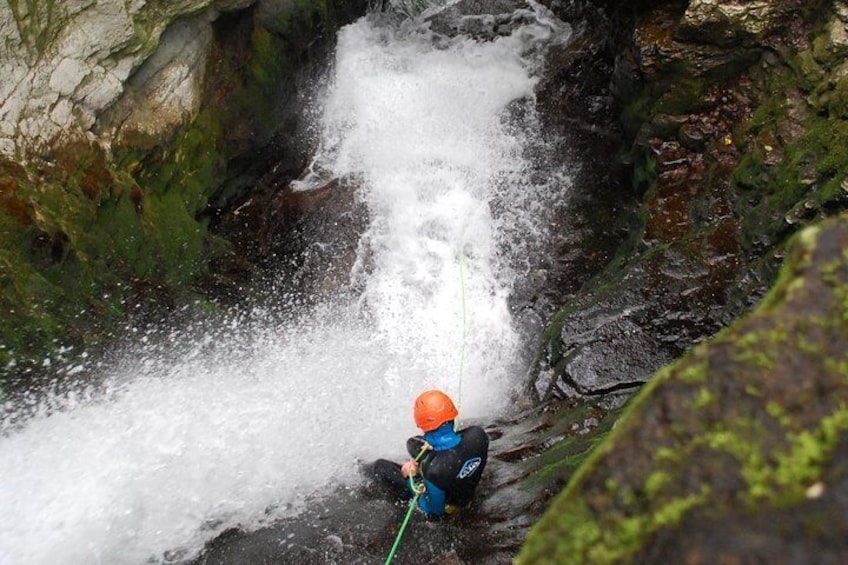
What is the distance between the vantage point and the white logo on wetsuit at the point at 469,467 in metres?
5.37

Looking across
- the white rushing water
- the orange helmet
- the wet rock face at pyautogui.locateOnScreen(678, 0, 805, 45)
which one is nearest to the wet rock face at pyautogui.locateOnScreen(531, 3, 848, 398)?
the wet rock face at pyautogui.locateOnScreen(678, 0, 805, 45)

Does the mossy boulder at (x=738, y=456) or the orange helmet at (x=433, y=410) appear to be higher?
the mossy boulder at (x=738, y=456)

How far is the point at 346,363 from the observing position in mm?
8023

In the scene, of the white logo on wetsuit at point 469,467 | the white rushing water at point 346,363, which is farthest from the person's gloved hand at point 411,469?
the white rushing water at point 346,363

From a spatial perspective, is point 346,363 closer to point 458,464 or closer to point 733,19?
point 458,464

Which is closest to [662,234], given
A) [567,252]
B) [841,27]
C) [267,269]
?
[567,252]

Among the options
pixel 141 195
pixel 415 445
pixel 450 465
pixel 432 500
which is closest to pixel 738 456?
pixel 450 465

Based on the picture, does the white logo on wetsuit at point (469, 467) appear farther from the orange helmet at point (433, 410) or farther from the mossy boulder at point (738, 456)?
the mossy boulder at point (738, 456)

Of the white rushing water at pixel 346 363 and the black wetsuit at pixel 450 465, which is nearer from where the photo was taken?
the black wetsuit at pixel 450 465

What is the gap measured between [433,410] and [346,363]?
2.95m

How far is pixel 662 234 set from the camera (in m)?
7.66

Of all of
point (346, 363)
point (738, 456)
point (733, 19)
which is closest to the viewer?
point (738, 456)

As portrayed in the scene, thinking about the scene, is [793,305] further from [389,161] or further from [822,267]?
[389,161]

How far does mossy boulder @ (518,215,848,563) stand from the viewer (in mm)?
1740
